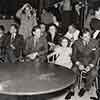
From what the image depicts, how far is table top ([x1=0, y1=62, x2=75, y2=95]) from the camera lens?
3068mm

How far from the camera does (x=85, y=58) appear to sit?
4.71 metres

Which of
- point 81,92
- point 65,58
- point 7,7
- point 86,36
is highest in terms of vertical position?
point 7,7

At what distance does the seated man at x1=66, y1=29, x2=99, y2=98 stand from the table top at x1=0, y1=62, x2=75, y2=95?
75cm

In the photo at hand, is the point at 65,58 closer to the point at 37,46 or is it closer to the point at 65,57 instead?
the point at 65,57

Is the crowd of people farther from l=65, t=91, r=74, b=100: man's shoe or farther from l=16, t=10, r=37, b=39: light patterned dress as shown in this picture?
l=16, t=10, r=37, b=39: light patterned dress

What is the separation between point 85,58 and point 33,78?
1557 mm

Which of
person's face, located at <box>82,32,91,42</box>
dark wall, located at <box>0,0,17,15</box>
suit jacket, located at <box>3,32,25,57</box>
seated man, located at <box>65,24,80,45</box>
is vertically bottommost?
suit jacket, located at <box>3,32,25,57</box>

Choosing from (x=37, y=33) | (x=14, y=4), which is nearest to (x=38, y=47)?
(x=37, y=33)

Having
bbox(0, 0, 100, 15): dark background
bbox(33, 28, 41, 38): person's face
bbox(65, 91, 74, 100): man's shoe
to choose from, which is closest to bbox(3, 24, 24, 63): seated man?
bbox(33, 28, 41, 38): person's face

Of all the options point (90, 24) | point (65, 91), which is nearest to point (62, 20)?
point (90, 24)

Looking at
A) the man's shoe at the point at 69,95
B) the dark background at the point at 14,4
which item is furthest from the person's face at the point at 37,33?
the dark background at the point at 14,4

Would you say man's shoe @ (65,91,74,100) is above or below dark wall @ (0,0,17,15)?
Answer: below

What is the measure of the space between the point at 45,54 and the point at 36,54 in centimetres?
23

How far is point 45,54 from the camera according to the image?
5.01m
